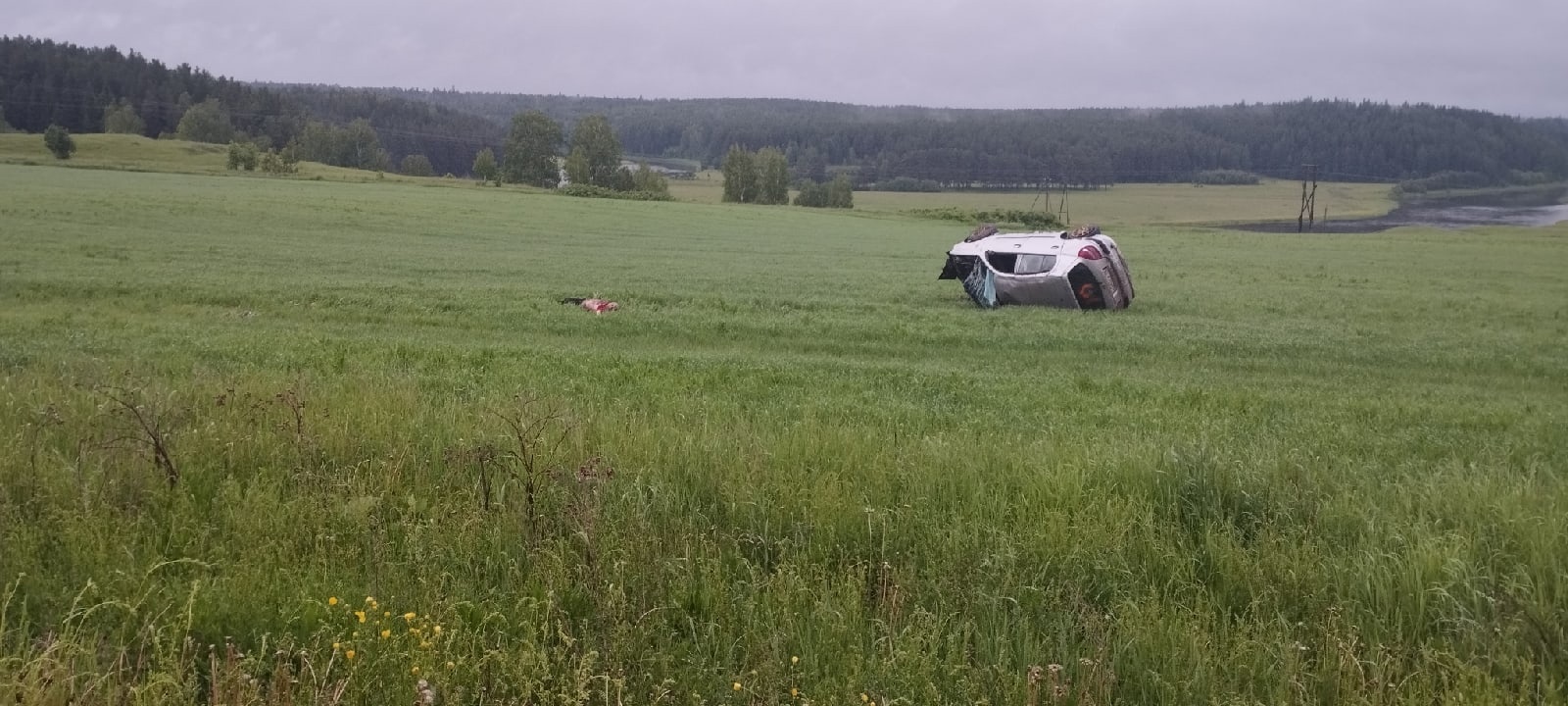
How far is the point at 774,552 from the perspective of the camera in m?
4.83

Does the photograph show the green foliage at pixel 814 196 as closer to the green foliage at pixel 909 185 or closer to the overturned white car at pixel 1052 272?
the green foliage at pixel 909 185

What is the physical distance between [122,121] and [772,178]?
79.1 m

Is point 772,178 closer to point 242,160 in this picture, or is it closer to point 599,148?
point 599,148

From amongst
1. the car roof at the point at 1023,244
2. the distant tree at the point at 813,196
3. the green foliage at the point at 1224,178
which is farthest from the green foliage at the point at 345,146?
the green foliage at the point at 1224,178

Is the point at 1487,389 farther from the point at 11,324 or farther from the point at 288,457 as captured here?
the point at 11,324

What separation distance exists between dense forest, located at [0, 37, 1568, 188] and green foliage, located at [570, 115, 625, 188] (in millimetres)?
22383

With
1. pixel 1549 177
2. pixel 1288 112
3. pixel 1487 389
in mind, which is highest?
pixel 1288 112

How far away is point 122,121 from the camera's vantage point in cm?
11925

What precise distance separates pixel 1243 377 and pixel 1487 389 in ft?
11.1

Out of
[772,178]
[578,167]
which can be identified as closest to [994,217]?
[772,178]

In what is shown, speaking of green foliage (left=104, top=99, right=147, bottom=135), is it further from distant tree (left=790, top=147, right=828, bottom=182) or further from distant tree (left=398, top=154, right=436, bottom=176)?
distant tree (left=790, top=147, right=828, bottom=182)

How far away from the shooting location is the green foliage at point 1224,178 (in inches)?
6171

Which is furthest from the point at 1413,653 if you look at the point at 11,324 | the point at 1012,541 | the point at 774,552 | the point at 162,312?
the point at 162,312

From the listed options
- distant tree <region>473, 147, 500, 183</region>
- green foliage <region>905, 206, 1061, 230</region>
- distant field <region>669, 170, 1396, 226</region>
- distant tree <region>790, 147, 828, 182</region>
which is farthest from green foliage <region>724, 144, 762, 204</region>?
distant tree <region>790, 147, 828, 182</region>
